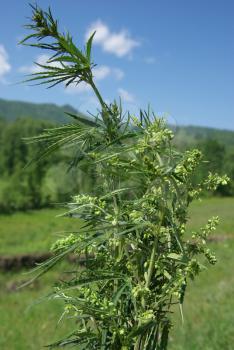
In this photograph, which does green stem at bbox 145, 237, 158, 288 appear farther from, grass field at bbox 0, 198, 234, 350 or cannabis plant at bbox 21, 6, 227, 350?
grass field at bbox 0, 198, 234, 350

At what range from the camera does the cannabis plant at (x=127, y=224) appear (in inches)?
62.5

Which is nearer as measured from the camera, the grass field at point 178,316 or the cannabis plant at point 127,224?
the cannabis plant at point 127,224

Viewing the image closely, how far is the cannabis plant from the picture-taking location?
5.21ft

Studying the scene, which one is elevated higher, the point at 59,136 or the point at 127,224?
the point at 59,136

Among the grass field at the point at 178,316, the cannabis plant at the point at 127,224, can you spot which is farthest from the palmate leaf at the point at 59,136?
the grass field at the point at 178,316

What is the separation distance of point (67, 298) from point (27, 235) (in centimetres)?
3618

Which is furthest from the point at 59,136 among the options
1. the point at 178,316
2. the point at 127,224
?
the point at 178,316

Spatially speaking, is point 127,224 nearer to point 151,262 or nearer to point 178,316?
point 151,262

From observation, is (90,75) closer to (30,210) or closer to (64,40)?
(64,40)

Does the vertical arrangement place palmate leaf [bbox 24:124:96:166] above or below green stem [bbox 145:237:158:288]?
above

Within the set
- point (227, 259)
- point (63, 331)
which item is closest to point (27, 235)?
point (227, 259)

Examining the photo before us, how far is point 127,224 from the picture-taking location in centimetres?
161

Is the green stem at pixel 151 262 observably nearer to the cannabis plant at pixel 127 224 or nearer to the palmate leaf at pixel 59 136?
the cannabis plant at pixel 127 224

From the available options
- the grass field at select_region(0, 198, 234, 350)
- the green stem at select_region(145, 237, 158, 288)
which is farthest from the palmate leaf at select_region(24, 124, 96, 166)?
the grass field at select_region(0, 198, 234, 350)
